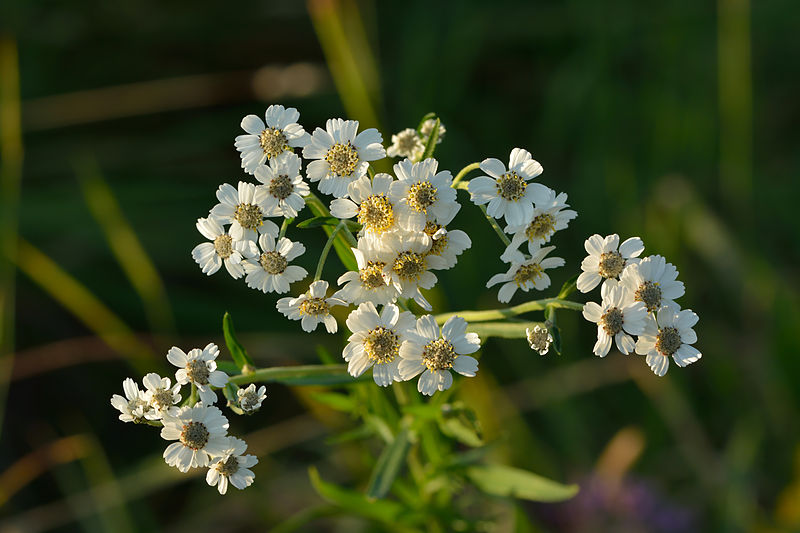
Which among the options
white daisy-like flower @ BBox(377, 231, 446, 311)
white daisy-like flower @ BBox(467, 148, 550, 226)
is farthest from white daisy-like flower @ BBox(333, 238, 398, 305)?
white daisy-like flower @ BBox(467, 148, 550, 226)

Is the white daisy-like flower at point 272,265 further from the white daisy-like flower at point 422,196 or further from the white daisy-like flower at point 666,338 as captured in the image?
the white daisy-like flower at point 666,338

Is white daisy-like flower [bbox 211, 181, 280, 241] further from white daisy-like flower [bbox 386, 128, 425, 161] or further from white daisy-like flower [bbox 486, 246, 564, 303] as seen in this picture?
white daisy-like flower [bbox 486, 246, 564, 303]

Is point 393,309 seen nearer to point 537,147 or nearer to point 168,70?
point 537,147

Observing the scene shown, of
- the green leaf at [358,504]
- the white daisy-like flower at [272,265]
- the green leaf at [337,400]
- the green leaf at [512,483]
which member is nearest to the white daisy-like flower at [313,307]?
the white daisy-like flower at [272,265]

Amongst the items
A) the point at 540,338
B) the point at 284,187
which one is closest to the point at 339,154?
the point at 284,187

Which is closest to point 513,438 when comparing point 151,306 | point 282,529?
point 282,529

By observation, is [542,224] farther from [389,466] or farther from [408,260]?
[389,466]
